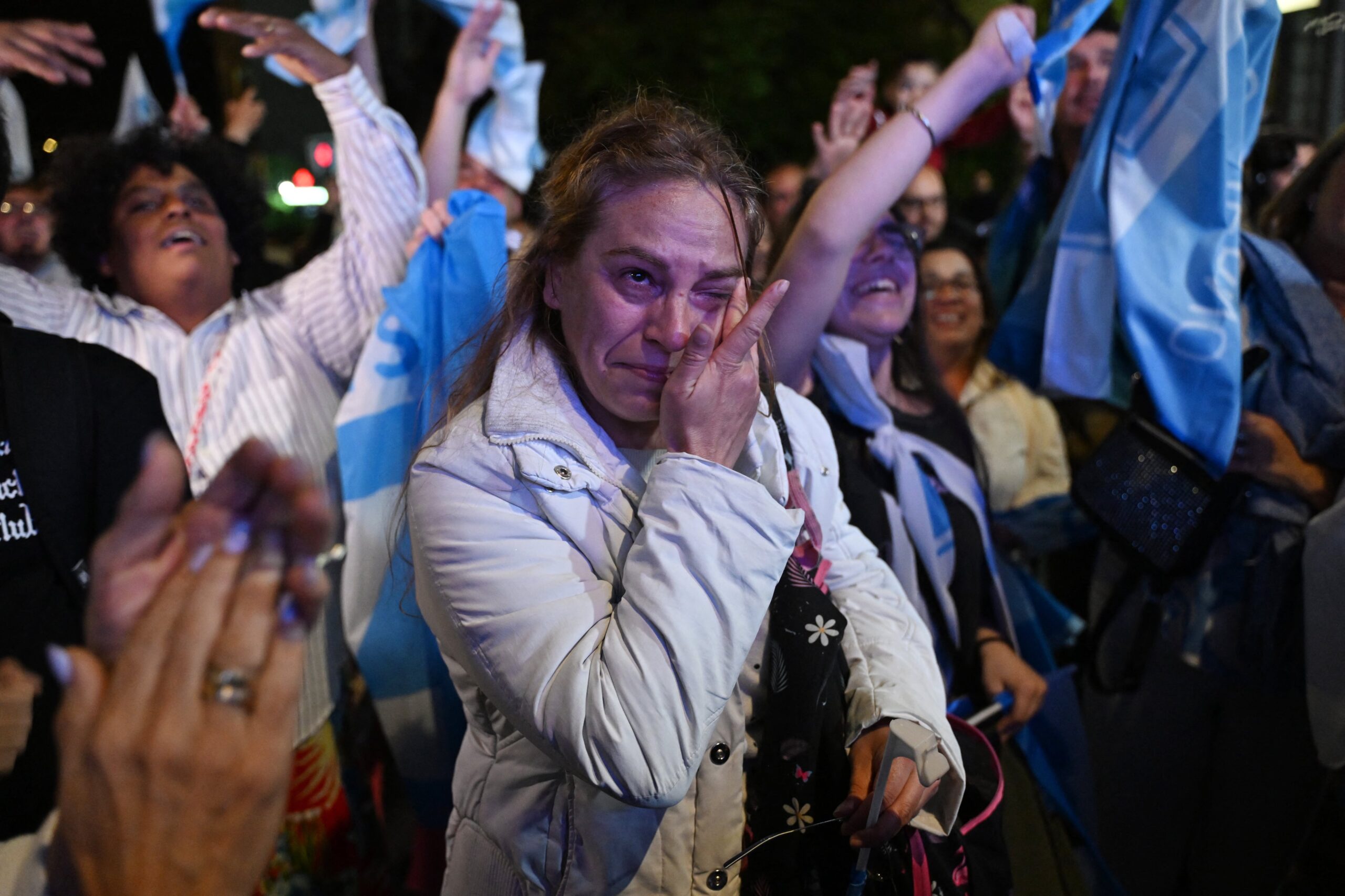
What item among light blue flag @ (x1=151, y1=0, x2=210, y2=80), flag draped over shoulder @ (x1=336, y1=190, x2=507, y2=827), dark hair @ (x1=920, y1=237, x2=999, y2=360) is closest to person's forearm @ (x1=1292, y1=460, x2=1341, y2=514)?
dark hair @ (x1=920, y1=237, x2=999, y2=360)

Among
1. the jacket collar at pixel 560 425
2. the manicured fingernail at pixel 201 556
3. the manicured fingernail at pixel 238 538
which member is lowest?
the jacket collar at pixel 560 425

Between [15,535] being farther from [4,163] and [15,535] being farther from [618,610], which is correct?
[618,610]

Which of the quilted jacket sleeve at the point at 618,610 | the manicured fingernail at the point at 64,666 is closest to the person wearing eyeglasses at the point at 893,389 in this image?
the quilted jacket sleeve at the point at 618,610

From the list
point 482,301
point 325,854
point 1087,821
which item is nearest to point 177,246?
point 482,301

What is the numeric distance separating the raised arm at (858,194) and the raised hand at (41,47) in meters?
1.52

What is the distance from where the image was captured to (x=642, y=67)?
769 cm

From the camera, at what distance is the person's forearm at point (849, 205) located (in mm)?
1967

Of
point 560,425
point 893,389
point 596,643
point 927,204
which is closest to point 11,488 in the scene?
Result: point 560,425

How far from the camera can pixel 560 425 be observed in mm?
1407

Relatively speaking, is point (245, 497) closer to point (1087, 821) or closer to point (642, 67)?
point (1087, 821)

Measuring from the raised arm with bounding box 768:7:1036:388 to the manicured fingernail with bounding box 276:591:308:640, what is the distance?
1.42m

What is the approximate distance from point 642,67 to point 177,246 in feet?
19.1

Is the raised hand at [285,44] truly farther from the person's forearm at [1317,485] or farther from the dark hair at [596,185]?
the person's forearm at [1317,485]

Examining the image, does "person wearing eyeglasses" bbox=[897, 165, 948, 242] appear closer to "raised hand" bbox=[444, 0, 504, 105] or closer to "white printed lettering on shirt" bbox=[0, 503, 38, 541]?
"raised hand" bbox=[444, 0, 504, 105]
